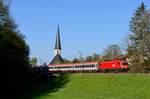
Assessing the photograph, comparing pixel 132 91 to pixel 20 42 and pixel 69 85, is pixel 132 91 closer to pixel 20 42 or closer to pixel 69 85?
pixel 69 85

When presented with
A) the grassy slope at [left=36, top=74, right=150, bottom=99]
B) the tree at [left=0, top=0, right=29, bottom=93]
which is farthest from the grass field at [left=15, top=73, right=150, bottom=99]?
the tree at [left=0, top=0, right=29, bottom=93]

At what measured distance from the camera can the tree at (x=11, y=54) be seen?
61719mm

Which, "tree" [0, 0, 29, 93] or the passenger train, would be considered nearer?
"tree" [0, 0, 29, 93]

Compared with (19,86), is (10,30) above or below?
above

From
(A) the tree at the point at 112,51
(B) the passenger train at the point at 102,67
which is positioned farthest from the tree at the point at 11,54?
(A) the tree at the point at 112,51

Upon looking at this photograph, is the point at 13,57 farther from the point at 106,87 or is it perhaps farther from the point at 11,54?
the point at 106,87

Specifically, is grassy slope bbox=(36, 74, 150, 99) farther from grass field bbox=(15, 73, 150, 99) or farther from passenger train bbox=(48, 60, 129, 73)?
passenger train bbox=(48, 60, 129, 73)

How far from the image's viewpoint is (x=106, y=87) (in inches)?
2179

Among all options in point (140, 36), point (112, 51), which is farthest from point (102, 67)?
point (112, 51)

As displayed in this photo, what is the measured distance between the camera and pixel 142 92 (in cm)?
4753

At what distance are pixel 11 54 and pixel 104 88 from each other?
1615cm

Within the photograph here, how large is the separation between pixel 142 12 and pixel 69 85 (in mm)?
47102

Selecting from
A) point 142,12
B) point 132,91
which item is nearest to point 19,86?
point 132,91

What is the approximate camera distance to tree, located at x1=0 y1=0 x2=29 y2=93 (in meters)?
61.7
